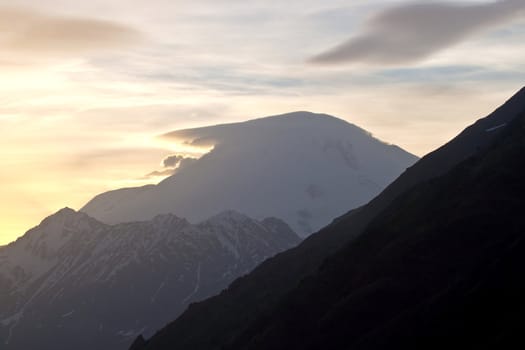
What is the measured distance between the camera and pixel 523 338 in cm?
19938
